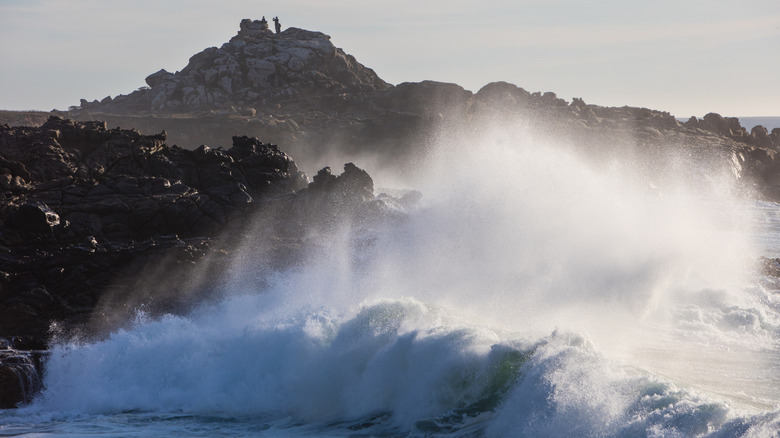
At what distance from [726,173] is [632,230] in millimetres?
39342

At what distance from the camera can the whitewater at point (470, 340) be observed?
14102 mm

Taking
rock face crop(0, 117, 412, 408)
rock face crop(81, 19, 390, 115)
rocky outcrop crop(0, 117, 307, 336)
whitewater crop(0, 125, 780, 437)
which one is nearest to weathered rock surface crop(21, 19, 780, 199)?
rock face crop(81, 19, 390, 115)

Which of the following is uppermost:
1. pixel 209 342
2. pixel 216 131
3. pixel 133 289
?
pixel 216 131

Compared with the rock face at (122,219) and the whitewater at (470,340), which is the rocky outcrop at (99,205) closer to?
the rock face at (122,219)

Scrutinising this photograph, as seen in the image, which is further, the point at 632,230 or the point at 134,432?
the point at 632,230

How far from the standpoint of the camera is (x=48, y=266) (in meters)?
22.7

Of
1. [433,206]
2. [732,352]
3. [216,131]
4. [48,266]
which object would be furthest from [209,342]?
[216,131]

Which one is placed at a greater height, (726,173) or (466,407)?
(726,173)

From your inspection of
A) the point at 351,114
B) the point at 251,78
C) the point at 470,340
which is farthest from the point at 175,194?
the point at 251,78

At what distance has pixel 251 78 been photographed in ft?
234

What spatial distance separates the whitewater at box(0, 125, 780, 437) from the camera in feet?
46.3

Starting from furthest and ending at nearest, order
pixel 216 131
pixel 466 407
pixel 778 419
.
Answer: pixel 216 131, pixel 466 407, pixel 778 419

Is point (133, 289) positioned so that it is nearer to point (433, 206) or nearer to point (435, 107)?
point (433, 206)

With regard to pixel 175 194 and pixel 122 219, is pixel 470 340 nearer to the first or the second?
pixel 122 219
